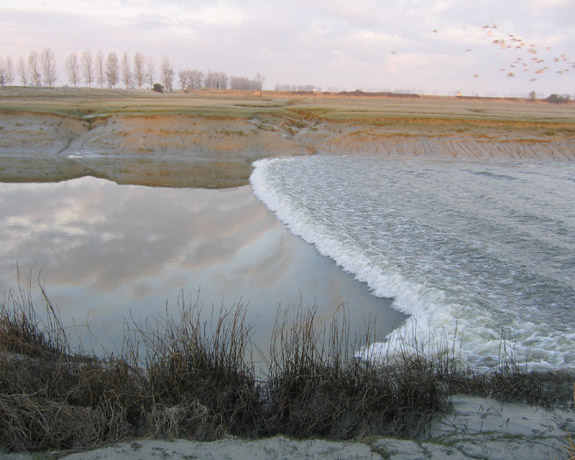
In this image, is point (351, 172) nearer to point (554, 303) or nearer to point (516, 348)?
point (554, 303)

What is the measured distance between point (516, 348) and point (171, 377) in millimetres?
4801

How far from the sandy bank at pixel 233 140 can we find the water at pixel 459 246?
33.0 ft

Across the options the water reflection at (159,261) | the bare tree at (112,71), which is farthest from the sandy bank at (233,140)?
the bare tree at (112,71)

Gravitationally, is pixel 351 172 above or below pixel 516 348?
above

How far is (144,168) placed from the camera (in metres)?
24.3

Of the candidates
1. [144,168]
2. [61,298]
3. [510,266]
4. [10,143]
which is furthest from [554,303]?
[10,143]

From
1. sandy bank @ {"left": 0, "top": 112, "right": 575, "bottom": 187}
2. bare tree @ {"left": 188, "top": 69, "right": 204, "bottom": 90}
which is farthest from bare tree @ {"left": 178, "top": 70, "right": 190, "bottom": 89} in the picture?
sandy bank @ {"left": 0, "top": 112, "right": 575, "bottom": 187}

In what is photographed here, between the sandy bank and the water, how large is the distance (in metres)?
10.0

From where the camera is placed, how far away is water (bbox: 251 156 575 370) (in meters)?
6.84

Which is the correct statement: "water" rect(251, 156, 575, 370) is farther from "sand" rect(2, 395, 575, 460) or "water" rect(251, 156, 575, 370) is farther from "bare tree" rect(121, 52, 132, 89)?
"bare tree" rect(121, 52, 132, 89)

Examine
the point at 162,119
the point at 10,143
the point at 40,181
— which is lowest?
the point at 40,181

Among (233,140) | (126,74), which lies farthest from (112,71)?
(233,140)

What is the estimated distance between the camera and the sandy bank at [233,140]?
28.3m

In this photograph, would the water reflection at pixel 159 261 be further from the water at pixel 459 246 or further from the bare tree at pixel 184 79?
the bare tree at pixel 184 79
